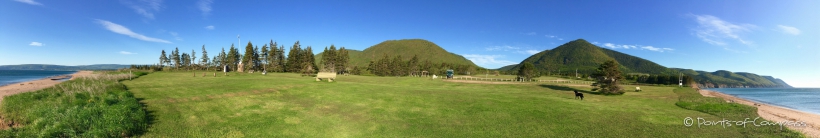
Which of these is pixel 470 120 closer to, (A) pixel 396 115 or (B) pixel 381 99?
(A) pixel 396 115

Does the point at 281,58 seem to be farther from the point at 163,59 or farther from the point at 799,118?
the point at 799,118

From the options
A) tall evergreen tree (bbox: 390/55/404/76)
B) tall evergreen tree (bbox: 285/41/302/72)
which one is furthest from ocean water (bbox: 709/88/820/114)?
tall evergreen tree (bbox: 285/41/302/72)

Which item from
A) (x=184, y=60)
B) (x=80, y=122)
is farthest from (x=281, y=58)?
(x=80, y=122)

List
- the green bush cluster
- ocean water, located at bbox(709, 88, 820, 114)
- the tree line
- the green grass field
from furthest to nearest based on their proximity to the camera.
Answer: the tree line < ocean water, located at bbox(709, 88, 820, 114) < the green grass field < the green bush cluster

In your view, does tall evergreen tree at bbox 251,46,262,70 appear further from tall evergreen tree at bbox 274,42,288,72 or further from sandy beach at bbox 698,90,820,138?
sandy beach at bbox 698,90,820,138

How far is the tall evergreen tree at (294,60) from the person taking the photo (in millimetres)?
91188

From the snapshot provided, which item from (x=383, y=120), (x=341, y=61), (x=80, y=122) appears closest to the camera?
(x=80, y=122)

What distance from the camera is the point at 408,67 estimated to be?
112750mm

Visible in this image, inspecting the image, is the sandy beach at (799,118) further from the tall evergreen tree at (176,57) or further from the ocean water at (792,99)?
the tall evergreen tree at (176,57)

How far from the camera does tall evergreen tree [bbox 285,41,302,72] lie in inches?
3590

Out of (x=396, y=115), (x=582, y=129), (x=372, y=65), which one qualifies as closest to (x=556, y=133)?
(x=582, y=129)

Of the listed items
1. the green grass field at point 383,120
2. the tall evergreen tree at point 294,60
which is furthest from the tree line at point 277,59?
the green grass field at point 383,120

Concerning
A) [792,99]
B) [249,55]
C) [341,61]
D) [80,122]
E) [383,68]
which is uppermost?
[249,55]

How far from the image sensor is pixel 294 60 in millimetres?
91438
